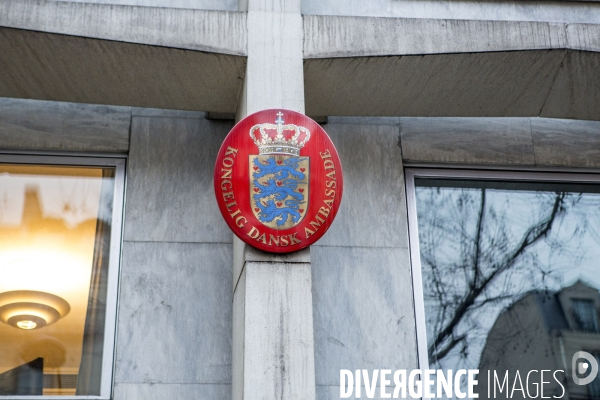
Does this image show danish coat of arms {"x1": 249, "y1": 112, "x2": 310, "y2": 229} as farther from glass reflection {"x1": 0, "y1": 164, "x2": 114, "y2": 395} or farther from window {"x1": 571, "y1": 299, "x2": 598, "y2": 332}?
window {"x1": 571, "y1": 299, "x2": 598, "y2": 332}

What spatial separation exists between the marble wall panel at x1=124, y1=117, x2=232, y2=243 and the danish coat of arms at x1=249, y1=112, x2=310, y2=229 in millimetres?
936

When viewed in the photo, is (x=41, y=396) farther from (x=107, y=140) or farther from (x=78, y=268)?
(x=107, y=140)

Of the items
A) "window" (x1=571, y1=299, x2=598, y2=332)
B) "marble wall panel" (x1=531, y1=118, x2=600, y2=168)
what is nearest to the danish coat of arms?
"marble wall panel" (x1=531, y1=118, x2=600, y2=168)

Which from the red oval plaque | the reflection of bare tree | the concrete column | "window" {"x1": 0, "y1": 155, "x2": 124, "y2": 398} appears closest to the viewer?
the concrete column

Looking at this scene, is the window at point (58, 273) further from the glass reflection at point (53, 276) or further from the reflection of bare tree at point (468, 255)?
the reflection of bare tree at point (468, 255)

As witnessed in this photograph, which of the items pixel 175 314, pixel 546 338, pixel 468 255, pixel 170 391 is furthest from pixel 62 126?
pixel 546 338

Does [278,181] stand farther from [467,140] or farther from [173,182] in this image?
[467,140]

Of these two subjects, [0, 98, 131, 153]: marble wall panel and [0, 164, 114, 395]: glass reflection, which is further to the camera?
[0, 98, 131, 153]: marble wall panel

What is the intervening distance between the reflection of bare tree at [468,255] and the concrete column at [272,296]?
1.50 m

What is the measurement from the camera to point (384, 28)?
6.12m

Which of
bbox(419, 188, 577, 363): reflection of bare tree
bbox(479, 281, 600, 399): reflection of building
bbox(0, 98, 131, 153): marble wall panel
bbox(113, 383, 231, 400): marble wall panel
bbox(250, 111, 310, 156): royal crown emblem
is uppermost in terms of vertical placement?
bbox(0, 98, 131, 153): marble wall panel

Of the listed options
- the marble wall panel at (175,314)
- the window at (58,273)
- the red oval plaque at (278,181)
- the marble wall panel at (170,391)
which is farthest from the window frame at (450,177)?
the window at (58,273)

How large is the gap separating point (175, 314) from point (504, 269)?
2678 millimetres

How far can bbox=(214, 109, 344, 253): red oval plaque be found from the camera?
5434 millimetres
